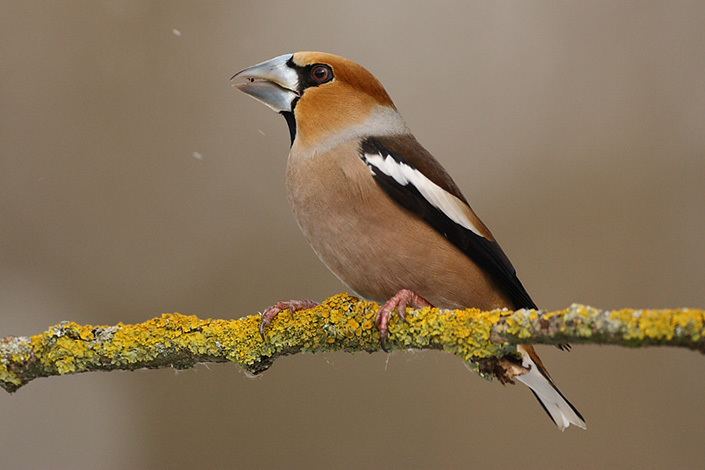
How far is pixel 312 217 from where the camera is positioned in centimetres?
269

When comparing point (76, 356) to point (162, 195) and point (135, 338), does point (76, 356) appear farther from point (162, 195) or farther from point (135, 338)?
point (162, 195)

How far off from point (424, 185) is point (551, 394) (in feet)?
2.59

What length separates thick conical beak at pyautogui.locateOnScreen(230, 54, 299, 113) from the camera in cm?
300

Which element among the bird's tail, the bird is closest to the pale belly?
the bird

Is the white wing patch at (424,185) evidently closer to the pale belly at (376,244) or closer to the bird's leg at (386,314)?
the pale belly at (376,244)

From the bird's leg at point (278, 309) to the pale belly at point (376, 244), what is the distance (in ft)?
0.86

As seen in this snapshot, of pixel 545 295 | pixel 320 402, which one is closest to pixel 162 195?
pixel 320 402

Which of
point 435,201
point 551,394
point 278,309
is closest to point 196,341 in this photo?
point 278,309

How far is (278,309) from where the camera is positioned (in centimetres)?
235

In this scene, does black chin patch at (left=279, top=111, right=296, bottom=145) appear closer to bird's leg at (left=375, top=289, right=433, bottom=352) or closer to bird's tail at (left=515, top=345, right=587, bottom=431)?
bird's leg at (left=375, top=289, right=433, bottom=352)

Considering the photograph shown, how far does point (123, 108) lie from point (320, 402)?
7.75 feet

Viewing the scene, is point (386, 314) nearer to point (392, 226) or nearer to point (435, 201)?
point (392, 226)

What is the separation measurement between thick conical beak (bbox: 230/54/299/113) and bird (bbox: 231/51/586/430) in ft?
0.38

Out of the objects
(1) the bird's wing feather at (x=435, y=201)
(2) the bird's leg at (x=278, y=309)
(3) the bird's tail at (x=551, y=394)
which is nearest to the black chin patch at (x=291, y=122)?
(1) the bird's wing feather at (x=435, y=201)
